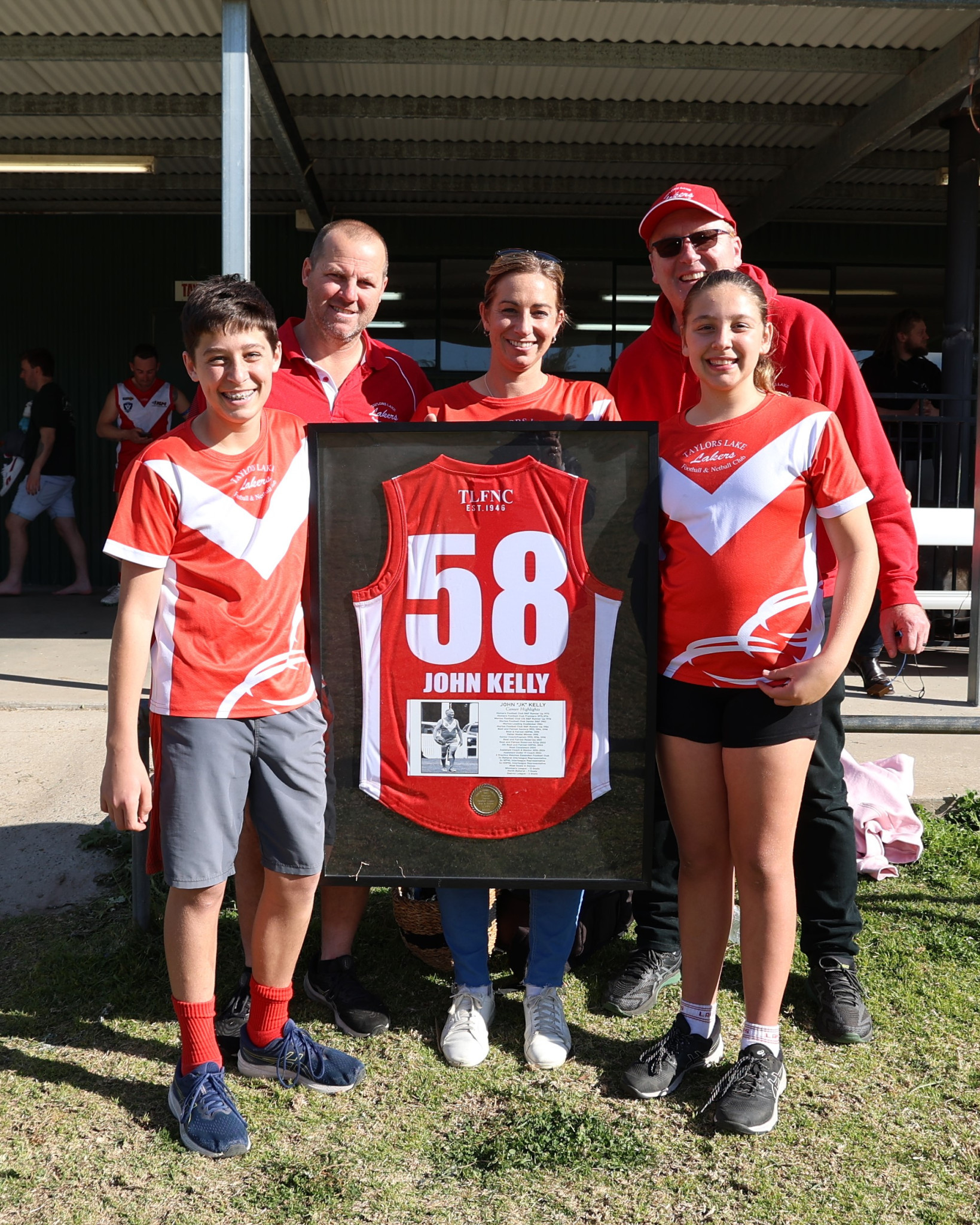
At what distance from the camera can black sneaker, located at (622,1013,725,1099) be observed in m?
2.65

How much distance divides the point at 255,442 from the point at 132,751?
0.77 m

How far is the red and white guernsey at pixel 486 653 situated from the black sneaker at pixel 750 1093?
71 cm

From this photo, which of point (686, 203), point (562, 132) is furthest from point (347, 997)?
point (562, 132)

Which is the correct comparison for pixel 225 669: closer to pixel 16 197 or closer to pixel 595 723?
pixel 595 723

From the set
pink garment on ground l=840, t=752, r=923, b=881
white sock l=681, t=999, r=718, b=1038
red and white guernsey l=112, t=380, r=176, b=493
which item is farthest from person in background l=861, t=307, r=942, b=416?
white sock l=681, t=999, r=718, b=1038

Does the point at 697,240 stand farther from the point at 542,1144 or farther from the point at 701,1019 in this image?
the point at 542,1144

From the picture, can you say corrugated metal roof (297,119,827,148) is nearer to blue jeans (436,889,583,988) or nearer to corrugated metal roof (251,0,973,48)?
corrugated metal roof (251,0,973,48)

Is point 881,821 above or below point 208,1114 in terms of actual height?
above

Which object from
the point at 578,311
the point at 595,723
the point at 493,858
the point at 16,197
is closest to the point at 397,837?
the point at 493,858

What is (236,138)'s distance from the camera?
5.61 m

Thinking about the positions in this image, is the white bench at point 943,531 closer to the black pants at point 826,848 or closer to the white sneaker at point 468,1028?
the black pants at point 826,848

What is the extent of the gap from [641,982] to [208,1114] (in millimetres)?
1263

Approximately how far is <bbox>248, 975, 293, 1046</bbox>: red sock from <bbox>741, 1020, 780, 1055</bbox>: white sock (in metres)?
1.13

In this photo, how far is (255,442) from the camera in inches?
102
